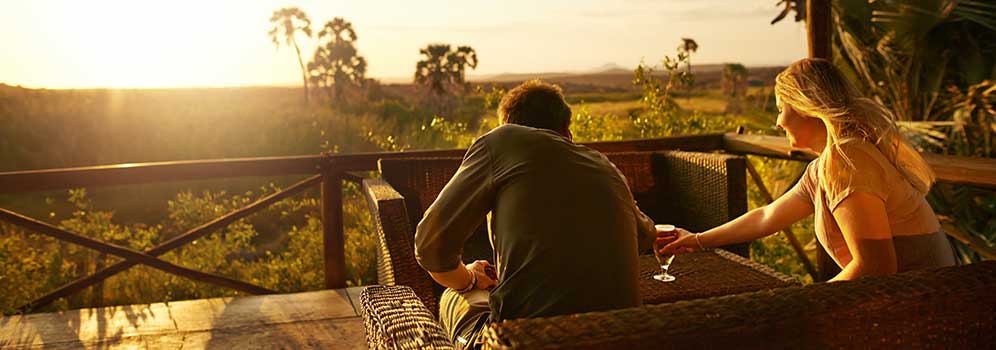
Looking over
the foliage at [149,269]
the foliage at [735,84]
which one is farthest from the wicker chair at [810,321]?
the foliage at [735,84]

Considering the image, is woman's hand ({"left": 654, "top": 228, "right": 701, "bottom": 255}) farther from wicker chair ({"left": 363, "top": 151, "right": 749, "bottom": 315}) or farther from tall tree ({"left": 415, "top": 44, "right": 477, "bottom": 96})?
tall tree ({"left": 415, "top": 44, "right": 477, "bottom": 96})

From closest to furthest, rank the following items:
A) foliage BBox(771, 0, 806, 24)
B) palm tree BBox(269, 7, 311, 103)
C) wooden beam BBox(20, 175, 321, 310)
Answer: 1. wooden beam BBox(20, 175, 321, 310)
2. foliage BBox(771, 0, 806, 24)
3. palm tree BBox(269, 7, 311, 103)

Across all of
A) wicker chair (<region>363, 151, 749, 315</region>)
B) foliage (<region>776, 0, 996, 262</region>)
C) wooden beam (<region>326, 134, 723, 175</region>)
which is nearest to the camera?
wicker chair (<region>363, 151, 749, 315</region>)

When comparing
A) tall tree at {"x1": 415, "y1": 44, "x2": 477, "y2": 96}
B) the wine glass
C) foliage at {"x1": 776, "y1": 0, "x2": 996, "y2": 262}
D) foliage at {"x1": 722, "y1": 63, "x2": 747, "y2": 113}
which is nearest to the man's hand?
the wine glass

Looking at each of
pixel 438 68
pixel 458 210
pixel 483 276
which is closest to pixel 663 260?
pixel 483 276

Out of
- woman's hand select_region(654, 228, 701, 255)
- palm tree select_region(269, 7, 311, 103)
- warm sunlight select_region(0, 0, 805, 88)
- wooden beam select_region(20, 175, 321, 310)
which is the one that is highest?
palm tree select_region(269, 7, 311, 103)

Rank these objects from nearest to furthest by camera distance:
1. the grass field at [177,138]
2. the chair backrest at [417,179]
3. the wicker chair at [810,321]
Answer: the wicker chair at [810,321], the chair backrest at [417,179], the grass field at [177,138]

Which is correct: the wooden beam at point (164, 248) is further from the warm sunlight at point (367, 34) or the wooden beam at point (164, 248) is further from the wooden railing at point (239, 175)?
the warm sunlight at point (367, 34)

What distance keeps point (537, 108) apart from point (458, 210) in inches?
10.4

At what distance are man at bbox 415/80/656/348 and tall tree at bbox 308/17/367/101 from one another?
72.6ft

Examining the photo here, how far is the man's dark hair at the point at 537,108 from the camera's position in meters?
1.73

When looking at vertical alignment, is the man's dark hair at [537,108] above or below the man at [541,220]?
above

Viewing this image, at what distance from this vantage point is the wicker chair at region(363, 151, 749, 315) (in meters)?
3.03

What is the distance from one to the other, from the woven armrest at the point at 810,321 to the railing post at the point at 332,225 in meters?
3.12
